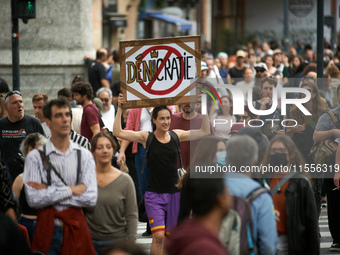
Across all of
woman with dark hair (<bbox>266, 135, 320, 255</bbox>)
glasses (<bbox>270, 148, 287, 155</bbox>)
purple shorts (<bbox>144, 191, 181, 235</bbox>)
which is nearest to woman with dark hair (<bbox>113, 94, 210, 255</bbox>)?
purple shorts (<bbox>144, 191, 181, 235</bbox>)

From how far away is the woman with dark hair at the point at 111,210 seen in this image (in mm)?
6328

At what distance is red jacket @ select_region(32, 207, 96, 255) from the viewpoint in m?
5.88

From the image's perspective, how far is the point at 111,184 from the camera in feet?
21.1

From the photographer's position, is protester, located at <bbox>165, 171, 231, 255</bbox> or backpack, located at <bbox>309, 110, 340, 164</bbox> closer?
protester, located at <bbox>165, 171, 231, 255</bbox>

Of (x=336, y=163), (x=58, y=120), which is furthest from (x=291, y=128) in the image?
(x=58, y=120)

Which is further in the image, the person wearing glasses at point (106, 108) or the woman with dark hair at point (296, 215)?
the person wearing glasses at point (106, 108)

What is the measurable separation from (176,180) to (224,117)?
2527 mm

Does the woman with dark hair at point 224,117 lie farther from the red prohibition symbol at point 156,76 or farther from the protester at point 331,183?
the red prohibition symbol at point 156,76

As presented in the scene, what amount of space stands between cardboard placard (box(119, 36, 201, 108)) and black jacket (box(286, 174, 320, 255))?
2677 mm

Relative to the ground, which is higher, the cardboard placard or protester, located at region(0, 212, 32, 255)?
the cardboard placard

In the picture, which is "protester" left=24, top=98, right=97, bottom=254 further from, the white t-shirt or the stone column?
the stone column

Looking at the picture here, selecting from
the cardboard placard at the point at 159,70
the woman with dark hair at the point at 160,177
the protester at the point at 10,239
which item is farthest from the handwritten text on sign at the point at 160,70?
the protester at the point at 10,239

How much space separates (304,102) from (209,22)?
45064 millimetres

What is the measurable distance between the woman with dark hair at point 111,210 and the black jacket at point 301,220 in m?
1.32
